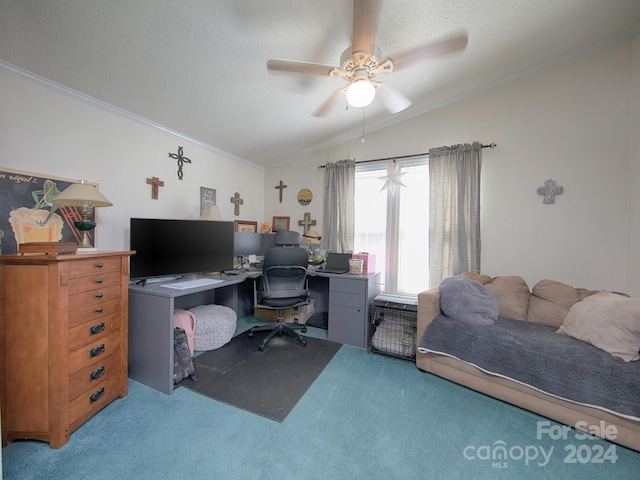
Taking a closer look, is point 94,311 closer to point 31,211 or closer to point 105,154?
point 31,211

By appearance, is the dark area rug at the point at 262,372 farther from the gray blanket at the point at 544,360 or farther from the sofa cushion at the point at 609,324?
the sofa cushion at the point at 609,324

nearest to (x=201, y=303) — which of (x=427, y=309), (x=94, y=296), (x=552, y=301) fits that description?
(x=94, y=296)

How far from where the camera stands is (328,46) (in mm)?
1814

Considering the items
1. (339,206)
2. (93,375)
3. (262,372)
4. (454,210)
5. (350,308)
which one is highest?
(339,206)

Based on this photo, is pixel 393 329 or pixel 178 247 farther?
pixel 393 329

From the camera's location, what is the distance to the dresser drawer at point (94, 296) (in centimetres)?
140

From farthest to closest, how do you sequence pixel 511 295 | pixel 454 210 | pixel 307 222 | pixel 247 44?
pixel 307 222 < pixel 454 210 < pixel 511 295 < pixel 247 44

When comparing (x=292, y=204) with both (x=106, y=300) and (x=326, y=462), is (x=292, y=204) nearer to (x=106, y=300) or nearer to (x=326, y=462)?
(x=106, y=300)

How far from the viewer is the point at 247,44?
1.69 meters

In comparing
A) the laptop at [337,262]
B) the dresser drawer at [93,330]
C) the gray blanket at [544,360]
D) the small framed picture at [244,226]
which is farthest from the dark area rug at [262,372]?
the small framed picture at [244,226]

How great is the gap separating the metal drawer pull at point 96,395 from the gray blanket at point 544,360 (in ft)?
7.48

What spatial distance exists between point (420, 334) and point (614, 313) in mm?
1233

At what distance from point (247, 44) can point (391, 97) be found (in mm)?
1106

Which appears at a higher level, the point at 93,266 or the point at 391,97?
the point at 391,97
